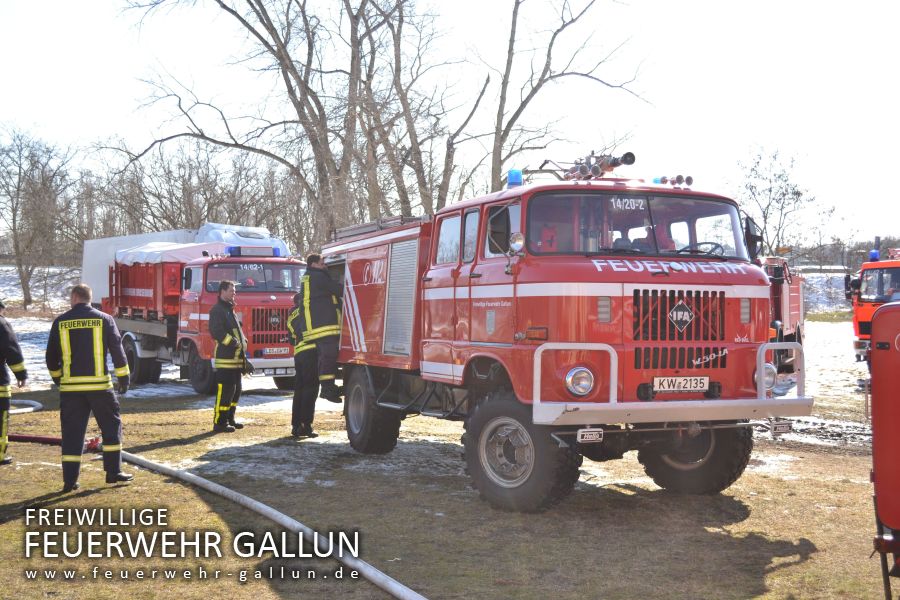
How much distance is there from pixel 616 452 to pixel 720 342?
4.26 ft

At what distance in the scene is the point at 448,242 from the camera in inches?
348

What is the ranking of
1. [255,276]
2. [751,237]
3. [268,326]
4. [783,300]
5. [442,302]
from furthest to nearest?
[255,276] < [268,326] < [783,300] < [442,302] < [751,237]

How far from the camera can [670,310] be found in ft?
23.3

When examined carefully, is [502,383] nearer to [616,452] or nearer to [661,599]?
[616,452]

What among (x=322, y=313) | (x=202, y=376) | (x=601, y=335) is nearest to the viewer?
(x=601, y=335)

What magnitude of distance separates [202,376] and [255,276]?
7.11 feet

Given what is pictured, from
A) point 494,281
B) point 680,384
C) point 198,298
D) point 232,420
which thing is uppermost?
point 198,298

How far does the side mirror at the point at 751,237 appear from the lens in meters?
8.01

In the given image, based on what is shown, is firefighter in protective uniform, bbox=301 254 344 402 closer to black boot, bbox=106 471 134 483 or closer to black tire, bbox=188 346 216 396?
black boot, bbox=106 471 134 483

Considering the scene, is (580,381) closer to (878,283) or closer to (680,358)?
(680,358)

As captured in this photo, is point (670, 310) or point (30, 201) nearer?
point (670, 310)

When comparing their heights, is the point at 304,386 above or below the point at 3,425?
above

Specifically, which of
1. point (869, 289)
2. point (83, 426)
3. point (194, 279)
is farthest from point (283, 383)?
point (869, 289)

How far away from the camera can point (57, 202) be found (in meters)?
47.6
